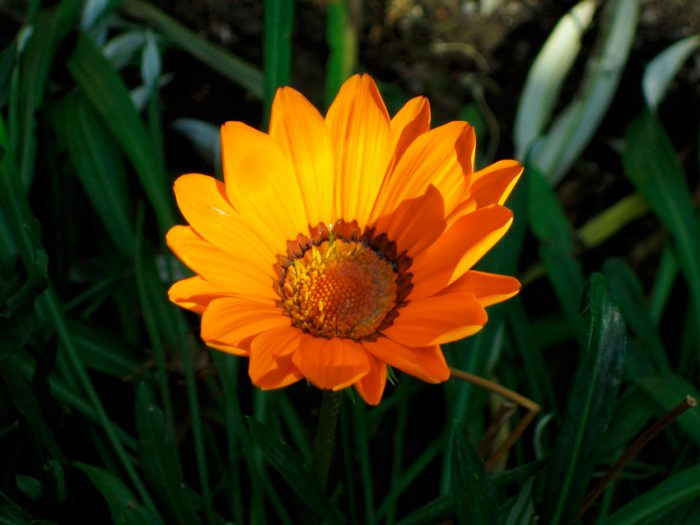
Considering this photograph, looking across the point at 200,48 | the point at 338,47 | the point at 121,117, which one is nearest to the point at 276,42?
the point at 338,47

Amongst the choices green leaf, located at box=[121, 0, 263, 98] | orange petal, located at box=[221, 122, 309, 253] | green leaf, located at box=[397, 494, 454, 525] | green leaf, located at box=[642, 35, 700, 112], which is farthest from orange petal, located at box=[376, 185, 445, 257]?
green leaf, located at box=[642, 35, 700, 112]

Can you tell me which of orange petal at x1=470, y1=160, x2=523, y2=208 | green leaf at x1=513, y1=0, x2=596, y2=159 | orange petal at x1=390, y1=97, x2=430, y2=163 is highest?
green leaf at x1=513, y1=0, x2=596, y2=159

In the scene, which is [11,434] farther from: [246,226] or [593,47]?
[593,47]

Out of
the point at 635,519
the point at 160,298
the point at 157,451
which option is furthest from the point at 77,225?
the point at 635,519

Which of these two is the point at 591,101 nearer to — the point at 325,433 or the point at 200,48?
the point at 200,48

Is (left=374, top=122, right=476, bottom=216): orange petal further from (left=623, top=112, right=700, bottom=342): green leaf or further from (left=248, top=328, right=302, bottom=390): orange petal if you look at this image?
(left=623, top=112, right=700, bottom=342): green leaf

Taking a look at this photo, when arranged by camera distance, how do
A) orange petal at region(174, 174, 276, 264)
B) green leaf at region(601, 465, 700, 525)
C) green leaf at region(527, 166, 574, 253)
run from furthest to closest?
green leaf at region(527, 166, 574, 253), green leaf at region(601, 465, 700, 525), orange petal at region(174, 174, 276, 264)
